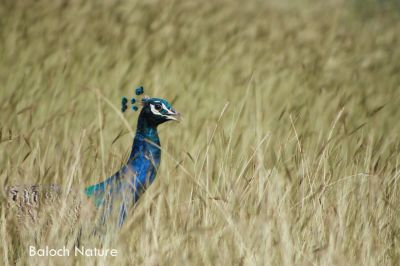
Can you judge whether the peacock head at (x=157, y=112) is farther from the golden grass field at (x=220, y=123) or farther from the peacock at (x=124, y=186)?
the golden grass field at (x=220, y=123)

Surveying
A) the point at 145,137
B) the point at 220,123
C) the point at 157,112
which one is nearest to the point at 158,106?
the point at 157,112

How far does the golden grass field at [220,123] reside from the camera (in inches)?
113

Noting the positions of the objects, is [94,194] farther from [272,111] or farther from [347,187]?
[272,111]

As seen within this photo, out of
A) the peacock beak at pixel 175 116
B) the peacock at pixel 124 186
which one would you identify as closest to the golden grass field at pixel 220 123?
the peacock at pixel 124 186

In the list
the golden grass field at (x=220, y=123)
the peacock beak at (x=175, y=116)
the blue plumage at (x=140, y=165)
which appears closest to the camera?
the golden grass field at (x=220, y=123)

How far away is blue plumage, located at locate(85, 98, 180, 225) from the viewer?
303cm

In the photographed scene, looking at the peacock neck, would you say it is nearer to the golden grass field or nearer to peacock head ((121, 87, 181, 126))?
peacock head ((121, 87, 181, 126))

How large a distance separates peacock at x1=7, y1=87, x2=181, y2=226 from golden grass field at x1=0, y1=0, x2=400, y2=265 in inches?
2.5

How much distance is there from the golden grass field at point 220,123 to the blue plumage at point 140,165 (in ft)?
0.24

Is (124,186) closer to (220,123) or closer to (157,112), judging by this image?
(157,112)

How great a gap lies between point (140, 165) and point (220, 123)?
1.78 feet

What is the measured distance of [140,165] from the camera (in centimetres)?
327

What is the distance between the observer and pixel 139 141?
333cm

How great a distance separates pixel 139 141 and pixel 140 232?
0.47 meters
